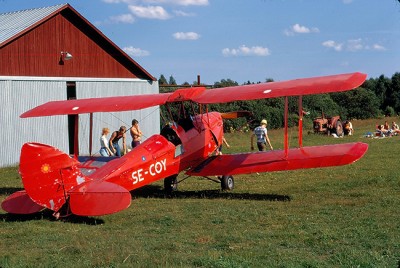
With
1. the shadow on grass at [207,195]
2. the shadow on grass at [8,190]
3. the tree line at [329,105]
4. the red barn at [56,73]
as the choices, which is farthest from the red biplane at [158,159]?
the tree line at [329,105]

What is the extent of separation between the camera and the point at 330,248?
21.8ft

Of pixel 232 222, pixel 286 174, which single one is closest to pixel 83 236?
pixel 232 222

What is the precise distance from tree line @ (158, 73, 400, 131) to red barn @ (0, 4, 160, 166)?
112 inches

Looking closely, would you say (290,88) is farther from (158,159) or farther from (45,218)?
(45,218)

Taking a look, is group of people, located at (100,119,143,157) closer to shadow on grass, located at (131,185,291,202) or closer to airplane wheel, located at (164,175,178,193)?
shadow on grass, located at (131,185,291,202)

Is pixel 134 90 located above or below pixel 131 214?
above

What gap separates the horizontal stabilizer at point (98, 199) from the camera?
8.32 meters

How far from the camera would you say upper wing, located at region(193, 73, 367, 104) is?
970 centimetres

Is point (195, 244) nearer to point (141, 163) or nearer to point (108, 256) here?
point (108, 256)

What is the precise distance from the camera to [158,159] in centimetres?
1085

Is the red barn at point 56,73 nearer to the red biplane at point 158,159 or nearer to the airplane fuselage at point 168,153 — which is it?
the red biplane at point 158,159

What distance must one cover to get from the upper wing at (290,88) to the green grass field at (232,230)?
1.89 meters

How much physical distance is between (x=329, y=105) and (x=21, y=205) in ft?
121

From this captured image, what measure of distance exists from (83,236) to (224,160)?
15.2ft
